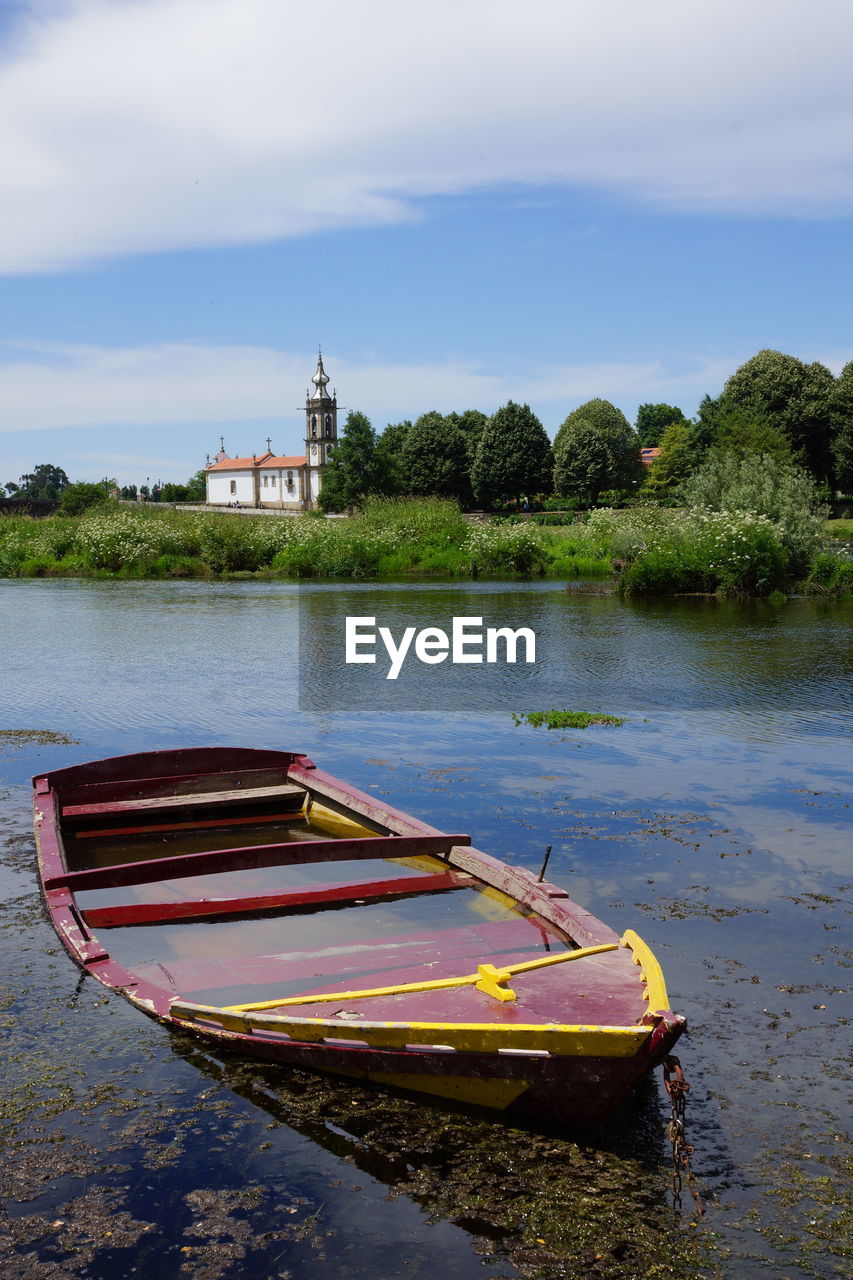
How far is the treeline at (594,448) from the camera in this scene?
3031 inches

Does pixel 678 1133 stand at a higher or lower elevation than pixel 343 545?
lower

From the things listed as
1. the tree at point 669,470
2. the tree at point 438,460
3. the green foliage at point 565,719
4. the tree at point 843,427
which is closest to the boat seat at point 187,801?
the green foliage at point 565,719

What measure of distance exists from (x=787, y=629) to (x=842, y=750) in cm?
1686

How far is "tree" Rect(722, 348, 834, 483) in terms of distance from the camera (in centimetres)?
7938

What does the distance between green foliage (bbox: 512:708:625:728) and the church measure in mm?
111049

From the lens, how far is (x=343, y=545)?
6053 centimetres

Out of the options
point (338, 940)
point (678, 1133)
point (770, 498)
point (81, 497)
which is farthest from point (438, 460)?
point (678, 1133)

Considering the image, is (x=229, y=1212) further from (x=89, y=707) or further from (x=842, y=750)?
(x=89, y=707)

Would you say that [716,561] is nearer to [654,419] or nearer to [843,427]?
[843,427]

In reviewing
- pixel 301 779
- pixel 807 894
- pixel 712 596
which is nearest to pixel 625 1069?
pixel 807 894

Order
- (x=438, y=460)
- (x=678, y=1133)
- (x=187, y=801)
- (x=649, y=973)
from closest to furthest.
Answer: (x=678, y=1133), (x=649, y=973), (x=187, y=801), (x=438, y=460)

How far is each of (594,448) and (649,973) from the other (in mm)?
88318

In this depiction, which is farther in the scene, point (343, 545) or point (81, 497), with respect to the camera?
point (81, 497)

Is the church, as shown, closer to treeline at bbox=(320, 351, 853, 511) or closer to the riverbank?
treeline at bbox=(320, 351, 853, 511)
